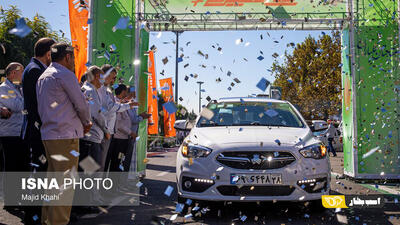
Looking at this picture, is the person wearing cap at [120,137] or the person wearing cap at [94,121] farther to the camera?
the person wearing cap at [120,137]

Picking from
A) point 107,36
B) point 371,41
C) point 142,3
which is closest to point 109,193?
point 107,36

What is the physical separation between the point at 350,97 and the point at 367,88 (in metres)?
0.45

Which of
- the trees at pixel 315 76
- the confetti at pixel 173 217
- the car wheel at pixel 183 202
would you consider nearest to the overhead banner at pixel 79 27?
the car wheel at pixel 183 202

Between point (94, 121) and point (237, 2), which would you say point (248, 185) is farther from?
point (237, 2)

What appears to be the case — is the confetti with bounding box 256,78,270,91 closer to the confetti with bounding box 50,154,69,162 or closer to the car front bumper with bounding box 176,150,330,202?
the car front bumper with bounding box 176,150,330,202

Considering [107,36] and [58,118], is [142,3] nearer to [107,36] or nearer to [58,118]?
[107,36]

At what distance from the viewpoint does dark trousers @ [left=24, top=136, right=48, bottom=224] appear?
4031 mm

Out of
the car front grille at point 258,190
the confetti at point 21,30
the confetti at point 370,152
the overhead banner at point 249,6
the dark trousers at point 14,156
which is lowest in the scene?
the confetti at point 370,152

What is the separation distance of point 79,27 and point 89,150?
14.0 ft

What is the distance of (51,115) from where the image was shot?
3719 millimetres

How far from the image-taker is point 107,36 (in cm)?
895

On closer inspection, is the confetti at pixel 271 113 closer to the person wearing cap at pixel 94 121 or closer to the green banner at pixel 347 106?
the person wearing cap at pixel 94 121

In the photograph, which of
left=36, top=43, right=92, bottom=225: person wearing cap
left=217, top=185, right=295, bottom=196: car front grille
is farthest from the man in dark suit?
left=217, top=185, right=295, bottom=196: car front grille

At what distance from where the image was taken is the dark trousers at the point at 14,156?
17.0 ft
